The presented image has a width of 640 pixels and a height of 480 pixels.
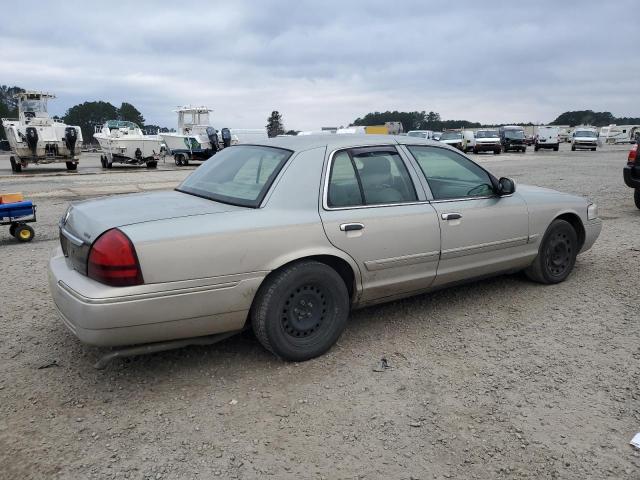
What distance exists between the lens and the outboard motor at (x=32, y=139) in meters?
19.7

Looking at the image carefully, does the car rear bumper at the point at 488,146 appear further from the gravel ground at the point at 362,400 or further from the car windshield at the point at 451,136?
the gravel ground at the point at 362,400

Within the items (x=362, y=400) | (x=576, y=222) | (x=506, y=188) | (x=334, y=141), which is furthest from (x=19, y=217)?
(x=576, y=222)

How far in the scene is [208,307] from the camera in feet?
10.00

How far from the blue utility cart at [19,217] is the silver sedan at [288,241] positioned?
3.99 meters

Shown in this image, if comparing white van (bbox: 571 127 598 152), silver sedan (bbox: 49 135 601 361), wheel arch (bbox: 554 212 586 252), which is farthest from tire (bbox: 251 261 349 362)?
white van (bbox: 571 127 598 152)

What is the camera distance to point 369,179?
378 centimetres

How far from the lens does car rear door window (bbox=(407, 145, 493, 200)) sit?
161 inches

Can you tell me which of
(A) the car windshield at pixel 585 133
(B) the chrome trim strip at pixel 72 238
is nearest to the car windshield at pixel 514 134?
(A) the car windshield at pixel 585 133

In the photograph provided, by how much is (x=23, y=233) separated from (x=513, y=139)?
33.6 metres

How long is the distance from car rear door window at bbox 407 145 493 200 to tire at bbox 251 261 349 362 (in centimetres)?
121

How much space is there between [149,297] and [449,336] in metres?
2.17

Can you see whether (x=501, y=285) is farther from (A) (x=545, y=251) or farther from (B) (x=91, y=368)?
(B) (x=91, y=368)

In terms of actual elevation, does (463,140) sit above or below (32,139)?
below

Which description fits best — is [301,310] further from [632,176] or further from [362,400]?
[632,176]
